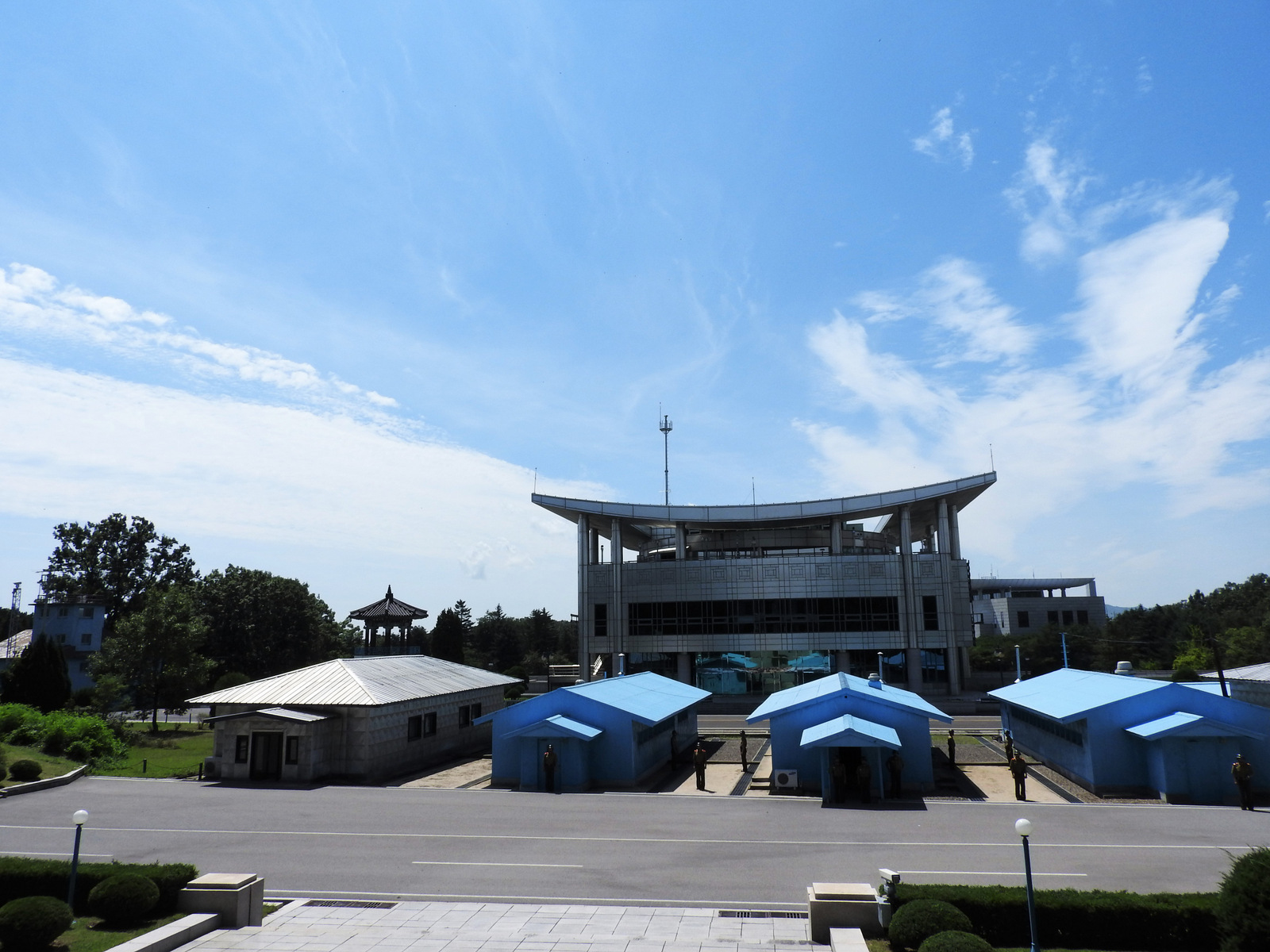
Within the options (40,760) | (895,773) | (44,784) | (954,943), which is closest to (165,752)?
(40,760)

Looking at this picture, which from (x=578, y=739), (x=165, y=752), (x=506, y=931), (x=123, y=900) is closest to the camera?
(x=506, y=931)

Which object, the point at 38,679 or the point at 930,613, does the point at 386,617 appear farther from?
the point at 930,613

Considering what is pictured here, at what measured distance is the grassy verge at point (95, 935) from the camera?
571 inches

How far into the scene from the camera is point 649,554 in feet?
255

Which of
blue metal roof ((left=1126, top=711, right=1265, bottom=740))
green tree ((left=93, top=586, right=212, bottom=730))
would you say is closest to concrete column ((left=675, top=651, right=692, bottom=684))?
green tree ((left=93, top=586, right=212, bottom=730))

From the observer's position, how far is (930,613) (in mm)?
68500

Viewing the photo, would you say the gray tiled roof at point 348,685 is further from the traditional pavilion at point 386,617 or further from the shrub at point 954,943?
the shrub at point 954,943

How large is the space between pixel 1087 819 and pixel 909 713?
6.20 m

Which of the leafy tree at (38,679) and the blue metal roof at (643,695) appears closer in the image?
the blue metal roof at (643,695)

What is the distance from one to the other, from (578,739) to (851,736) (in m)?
9.51

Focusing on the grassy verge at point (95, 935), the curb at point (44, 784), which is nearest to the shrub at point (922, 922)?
the grassy verge at point (95, 935)

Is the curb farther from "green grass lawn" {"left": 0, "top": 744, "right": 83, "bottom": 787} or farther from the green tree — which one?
the green tree

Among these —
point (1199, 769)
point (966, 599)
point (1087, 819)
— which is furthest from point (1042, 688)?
point (966, 599)

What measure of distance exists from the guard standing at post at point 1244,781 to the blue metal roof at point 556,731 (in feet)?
64.6
